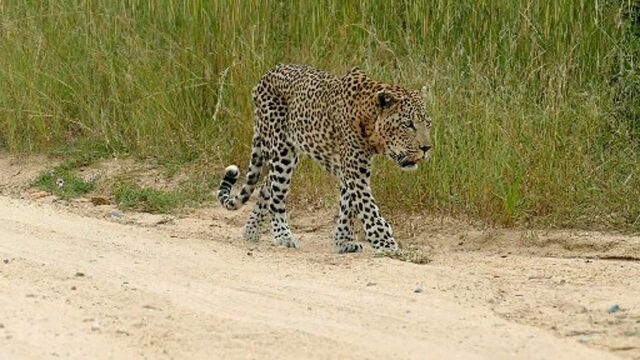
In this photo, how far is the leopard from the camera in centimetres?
847

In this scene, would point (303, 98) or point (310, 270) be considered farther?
point (303, 98)

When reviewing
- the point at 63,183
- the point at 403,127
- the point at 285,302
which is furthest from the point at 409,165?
the point at 63,183

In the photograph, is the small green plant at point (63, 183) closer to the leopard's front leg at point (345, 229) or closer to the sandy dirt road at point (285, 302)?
the sandy dirt road at point (285, 302)

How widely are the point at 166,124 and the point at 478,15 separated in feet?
8.04

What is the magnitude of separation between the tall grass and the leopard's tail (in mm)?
693

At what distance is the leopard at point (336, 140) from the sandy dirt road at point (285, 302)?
0.41 metres

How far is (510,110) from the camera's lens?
31.1 feet

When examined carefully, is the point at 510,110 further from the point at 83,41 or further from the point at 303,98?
the point at 83,41

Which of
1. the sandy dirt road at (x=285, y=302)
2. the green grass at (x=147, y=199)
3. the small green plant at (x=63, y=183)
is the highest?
the sandy dirt road at (x=285, y=302)

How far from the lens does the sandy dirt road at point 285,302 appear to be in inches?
227

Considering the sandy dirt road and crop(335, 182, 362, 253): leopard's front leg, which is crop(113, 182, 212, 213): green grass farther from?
crop(335, 182, 362, 253): leopard's front leg

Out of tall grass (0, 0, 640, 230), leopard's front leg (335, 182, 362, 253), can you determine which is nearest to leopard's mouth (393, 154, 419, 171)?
leopard's front leg (335, 182, 362, 253)

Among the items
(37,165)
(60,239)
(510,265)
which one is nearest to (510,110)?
(510,265)

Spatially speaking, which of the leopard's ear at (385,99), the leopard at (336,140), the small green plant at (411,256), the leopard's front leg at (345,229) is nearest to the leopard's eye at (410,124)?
the leopard at (336,140)
